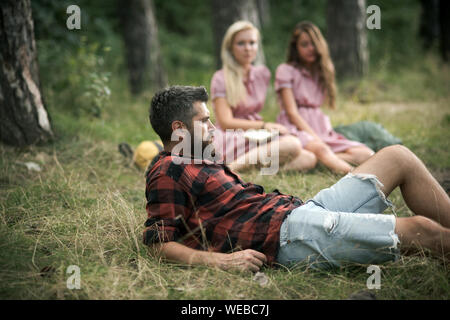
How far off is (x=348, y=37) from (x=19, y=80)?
540 cm

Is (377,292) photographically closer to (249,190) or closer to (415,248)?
(415,248)

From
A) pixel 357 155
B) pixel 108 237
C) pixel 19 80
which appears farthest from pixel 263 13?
pixel 108 237

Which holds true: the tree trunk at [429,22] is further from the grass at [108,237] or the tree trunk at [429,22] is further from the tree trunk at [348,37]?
the grass at [108,237]

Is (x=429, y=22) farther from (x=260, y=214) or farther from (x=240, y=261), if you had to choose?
(x=240, y=261)

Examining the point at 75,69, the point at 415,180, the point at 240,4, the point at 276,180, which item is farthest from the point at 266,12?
the point at 415,180

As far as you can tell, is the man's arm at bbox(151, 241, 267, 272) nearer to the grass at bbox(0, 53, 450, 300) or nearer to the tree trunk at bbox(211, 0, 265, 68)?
the grass at bbox(0, 53, 450, 300)

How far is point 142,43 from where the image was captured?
7.21 metres

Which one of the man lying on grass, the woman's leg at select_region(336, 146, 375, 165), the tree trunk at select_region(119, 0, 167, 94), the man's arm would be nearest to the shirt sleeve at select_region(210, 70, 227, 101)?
the woman's leg at select_region(336, 146, 375, 165)

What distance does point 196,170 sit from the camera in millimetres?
2082

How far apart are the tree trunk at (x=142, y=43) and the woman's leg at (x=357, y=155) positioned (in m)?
4.08

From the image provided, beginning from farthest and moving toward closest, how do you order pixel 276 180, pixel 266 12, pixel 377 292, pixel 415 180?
A: pixel 266 12 → pixel 276 180 → pixel 415 180 → pixel 377 292

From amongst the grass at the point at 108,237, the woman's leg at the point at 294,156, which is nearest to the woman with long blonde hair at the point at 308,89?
the woman's leg at the point at 294,156

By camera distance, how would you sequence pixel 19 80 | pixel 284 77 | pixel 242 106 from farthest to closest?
pixel 284 77 < pixel 242 106 < pixel 19 80
